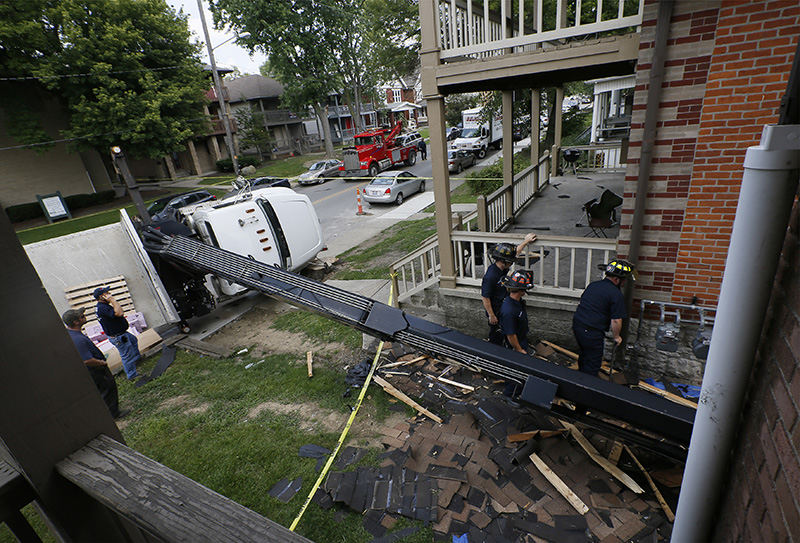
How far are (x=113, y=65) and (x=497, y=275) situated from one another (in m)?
25.5

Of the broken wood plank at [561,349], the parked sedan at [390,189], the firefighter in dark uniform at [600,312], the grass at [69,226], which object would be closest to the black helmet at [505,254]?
the firefighter in dark uniform at [600,312]

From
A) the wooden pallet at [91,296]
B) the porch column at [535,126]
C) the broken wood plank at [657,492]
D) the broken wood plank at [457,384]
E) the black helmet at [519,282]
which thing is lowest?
the broken wood plank at [457,384]

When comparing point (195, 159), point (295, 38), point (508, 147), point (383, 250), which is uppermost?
point (295, 38)

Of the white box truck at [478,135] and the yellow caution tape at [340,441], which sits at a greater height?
the white box truck at [478,135]

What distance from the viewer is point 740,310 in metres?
1.07

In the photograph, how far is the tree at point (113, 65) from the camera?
766 inches

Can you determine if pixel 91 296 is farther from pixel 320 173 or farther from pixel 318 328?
pixel 320 173

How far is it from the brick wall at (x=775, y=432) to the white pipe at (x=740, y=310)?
33 millimetres

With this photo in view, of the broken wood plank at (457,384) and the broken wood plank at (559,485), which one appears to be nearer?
the broken wood plank at (559,485)

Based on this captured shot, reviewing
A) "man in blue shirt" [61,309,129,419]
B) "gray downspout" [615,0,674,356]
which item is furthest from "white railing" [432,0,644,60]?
"man in blue shirt" [61,309,129,419]

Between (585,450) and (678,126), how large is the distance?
371cm

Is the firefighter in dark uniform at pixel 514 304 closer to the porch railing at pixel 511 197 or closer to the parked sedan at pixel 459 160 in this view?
the porch railing at pixel 511 197

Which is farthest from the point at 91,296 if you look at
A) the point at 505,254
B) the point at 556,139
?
the point at 556,139

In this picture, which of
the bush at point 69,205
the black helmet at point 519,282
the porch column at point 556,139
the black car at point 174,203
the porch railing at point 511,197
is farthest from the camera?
the bush at point 69,205
